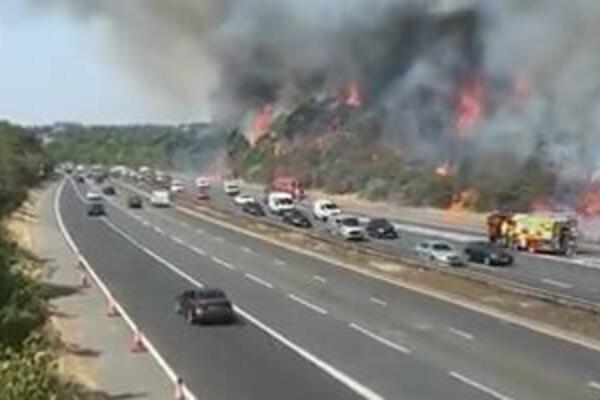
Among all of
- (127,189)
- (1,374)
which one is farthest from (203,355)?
(127,189)

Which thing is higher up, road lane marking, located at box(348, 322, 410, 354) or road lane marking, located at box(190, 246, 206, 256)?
road lane marking, located at box(348, 322, 410, 354)

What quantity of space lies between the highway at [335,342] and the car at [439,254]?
4968mm

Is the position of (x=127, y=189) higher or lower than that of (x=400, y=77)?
lower

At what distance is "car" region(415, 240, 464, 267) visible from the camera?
65375mm

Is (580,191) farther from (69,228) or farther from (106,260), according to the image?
(106,260)

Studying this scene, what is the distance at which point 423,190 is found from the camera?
135750 mm

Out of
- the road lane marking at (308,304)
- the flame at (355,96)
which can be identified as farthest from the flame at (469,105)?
the road lane marking at (308,304)

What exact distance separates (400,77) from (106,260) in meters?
115

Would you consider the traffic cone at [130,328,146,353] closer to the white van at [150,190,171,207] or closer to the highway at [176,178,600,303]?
the highway at [176,178,600,303]

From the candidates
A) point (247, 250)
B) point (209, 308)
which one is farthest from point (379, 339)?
point (247, 250)

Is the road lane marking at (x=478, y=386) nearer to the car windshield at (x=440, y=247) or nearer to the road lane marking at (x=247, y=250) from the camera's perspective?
the car windshield at (x=440, y=247)

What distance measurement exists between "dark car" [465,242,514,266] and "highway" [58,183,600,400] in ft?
24.3

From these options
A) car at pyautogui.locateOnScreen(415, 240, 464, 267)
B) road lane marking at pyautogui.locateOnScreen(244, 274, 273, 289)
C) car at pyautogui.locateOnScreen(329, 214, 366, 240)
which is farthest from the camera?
car at pyautogui.locateOnScreen(329, 214, 366, 240)

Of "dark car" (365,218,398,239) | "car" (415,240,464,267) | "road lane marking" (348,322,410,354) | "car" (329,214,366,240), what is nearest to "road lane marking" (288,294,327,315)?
"road lane marking" (348,322,410,354)
